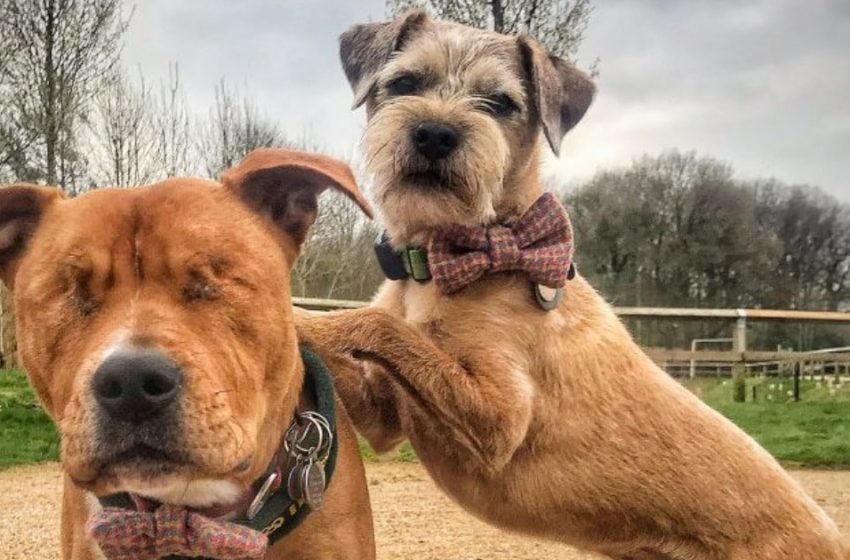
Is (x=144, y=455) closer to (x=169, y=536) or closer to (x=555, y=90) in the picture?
(x=169, y=536)

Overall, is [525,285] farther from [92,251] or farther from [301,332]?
[92,251]

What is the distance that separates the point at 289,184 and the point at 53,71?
43.6ft

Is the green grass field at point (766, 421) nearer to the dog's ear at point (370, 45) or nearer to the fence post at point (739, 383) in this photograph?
the fence post at point (739, 383)

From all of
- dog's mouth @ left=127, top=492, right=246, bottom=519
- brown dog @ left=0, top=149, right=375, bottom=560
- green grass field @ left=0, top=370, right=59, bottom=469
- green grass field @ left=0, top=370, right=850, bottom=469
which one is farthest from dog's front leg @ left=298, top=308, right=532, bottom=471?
green grass field @ left=0, top=370, right=59, bottom=469

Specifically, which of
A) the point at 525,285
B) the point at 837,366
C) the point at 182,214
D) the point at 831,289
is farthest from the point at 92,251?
the point at 831,289

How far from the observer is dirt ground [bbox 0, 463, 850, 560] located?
21.0 feet

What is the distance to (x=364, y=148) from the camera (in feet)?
12.3

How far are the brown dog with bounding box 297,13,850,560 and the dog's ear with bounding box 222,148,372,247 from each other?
70cm

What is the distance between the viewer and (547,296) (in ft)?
12.0

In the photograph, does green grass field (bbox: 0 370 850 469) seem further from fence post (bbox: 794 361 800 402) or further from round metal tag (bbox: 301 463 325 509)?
round metal tag (bbox: 301 463 325 509)

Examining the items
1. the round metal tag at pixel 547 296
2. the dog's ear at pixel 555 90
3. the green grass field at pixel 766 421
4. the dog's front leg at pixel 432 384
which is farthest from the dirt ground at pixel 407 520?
the dog's ear at pixel 555 90

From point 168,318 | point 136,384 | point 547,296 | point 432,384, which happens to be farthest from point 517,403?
point 136,384

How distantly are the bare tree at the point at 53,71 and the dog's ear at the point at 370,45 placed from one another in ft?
36.5

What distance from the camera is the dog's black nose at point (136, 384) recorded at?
2021mm
